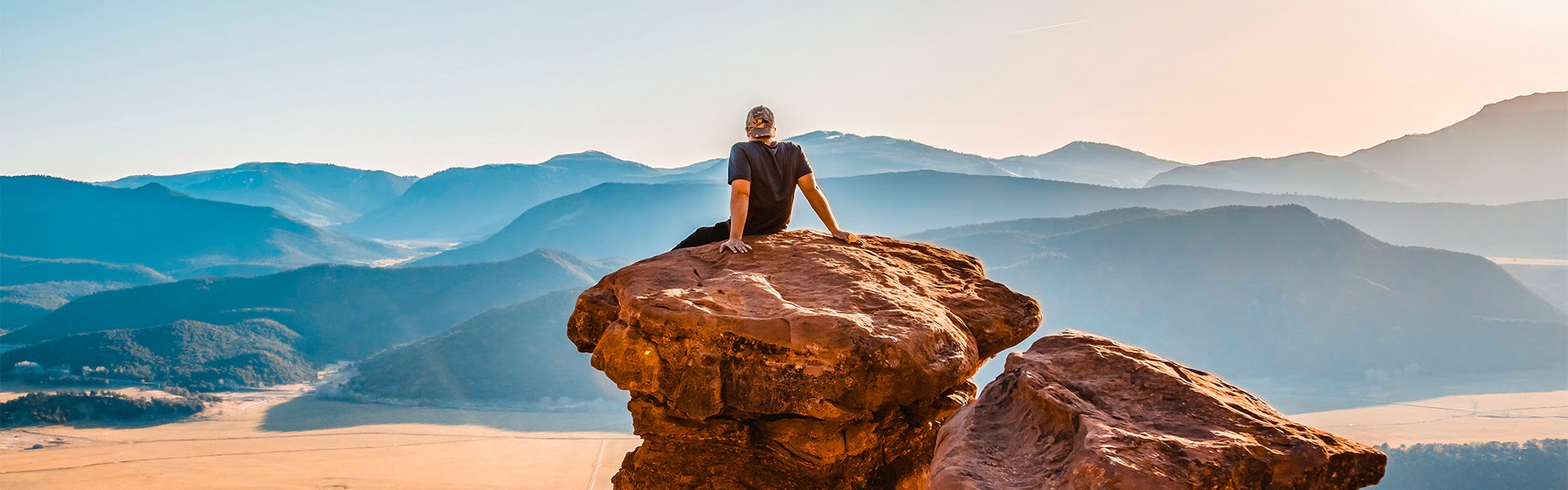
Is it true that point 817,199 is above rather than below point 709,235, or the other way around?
above

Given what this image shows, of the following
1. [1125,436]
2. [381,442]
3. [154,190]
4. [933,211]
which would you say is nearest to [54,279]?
[154,190]

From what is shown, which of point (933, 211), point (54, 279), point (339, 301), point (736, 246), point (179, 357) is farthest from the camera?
point (933, 211)

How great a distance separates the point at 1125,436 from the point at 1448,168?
15217cm

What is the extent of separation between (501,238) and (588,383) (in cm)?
6843

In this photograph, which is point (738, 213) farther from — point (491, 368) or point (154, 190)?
point (154, 190)

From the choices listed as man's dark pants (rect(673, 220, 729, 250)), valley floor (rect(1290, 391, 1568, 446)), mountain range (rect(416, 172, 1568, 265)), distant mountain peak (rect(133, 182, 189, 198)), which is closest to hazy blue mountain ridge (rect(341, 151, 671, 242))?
distant mountain peak (rect(133, 182, 189, 198))

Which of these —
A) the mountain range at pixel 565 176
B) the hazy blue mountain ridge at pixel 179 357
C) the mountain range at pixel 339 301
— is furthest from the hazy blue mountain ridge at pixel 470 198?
the hazy blue mountain ridge at pixel 179 357

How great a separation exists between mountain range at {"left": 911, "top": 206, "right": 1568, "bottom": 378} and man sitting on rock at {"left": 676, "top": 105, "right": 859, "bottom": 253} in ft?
177

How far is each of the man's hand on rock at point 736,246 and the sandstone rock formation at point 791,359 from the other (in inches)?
2.5

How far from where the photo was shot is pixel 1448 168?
128500 mm

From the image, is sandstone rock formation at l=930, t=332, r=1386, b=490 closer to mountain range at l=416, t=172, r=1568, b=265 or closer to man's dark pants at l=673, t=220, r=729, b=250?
man's dark pants at l=673, t=220, r=729, b=250

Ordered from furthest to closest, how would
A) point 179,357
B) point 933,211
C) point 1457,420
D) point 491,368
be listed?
point 933,211 < point 179,357 < point 491,368 < point 1457,420

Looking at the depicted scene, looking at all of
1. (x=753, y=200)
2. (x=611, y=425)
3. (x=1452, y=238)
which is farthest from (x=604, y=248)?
(x=753, y=200)

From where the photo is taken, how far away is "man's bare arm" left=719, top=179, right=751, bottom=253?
229 inches
